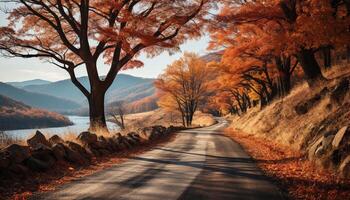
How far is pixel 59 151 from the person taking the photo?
11844 mm

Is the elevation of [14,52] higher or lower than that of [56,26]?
lower

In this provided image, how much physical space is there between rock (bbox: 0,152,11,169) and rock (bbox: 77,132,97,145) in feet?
14.9

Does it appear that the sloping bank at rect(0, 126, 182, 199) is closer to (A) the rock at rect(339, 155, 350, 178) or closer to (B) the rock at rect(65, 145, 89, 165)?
(B) the rock at rect(65, 145, 89, 165)

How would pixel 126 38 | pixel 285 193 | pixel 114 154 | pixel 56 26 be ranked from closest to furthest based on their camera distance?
pixel 285 193
pixel 114 154
pixel 126 38
pixel 56 26

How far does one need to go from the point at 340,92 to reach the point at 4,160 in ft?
41.8

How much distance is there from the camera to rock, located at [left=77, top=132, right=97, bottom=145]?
1408 centimetres

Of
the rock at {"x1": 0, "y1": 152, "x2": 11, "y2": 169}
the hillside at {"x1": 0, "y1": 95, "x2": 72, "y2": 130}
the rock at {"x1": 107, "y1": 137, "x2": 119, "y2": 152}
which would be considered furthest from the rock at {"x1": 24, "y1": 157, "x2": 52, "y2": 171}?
the hillside at {"x1": 0, "y1": 95, "x2": 72, "y2": 130}

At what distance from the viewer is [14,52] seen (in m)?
18.5

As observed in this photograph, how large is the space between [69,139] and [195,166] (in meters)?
5.11

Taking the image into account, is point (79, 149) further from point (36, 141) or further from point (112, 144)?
point (112, 144)

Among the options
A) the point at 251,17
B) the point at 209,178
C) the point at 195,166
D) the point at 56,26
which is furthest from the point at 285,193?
the point at 56,26

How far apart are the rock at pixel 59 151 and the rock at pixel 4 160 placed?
217 centimetres

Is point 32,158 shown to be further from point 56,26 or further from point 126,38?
point 56,26

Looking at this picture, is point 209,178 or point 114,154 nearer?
point 209,178
